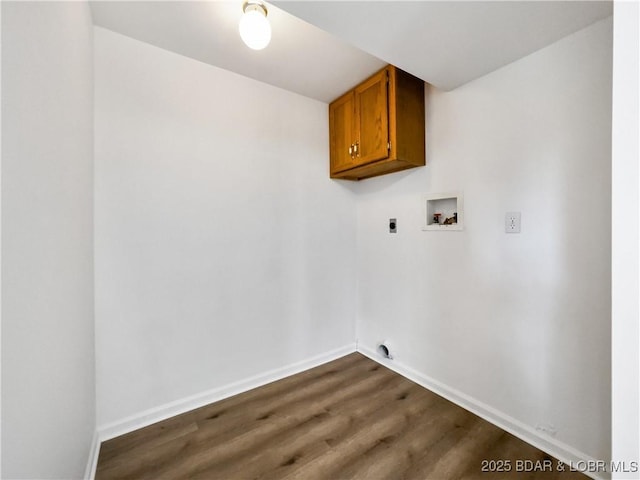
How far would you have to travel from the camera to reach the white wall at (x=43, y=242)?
2.01ft

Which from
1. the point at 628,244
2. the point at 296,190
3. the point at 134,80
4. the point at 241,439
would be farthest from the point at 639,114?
the point at 134,80

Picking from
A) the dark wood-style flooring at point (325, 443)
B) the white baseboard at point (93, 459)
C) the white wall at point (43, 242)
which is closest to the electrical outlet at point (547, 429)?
the dark wood-style flooring at point (325, 443)

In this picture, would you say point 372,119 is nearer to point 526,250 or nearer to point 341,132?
point 341,132

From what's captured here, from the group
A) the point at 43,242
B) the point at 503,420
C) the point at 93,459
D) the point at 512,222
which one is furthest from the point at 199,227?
the point at 503,420

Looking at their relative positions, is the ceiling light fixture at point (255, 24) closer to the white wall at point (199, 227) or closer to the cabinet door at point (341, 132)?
the white wall at point (199, 227)

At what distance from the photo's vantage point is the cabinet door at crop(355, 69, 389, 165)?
1954 millimetres

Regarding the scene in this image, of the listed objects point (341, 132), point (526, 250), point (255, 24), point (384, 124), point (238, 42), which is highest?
point (238, 42)

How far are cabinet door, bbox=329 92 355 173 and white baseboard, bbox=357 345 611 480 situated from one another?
6.27 ft

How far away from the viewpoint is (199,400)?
1882 millimetres

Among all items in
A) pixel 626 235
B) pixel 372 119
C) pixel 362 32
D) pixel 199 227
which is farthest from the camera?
pixel 372 119

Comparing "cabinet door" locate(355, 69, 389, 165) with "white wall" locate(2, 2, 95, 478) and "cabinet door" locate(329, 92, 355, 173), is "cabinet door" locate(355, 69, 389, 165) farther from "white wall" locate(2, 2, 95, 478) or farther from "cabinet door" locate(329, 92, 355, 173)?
"white wall" locate(2, 2, 95, 478)

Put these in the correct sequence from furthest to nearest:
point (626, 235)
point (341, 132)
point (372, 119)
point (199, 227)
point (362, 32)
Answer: point (341, 132), point (372, 119), point (199, 227), point (362, 32), point (626, 235)

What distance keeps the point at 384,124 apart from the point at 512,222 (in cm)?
112

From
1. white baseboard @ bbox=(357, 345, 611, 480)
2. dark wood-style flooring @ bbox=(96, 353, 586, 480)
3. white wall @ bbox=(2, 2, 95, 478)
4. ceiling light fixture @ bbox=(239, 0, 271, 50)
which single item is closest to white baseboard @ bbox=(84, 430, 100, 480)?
dark wood-style flooring @ bbox=(96, 353, 586, 480)
